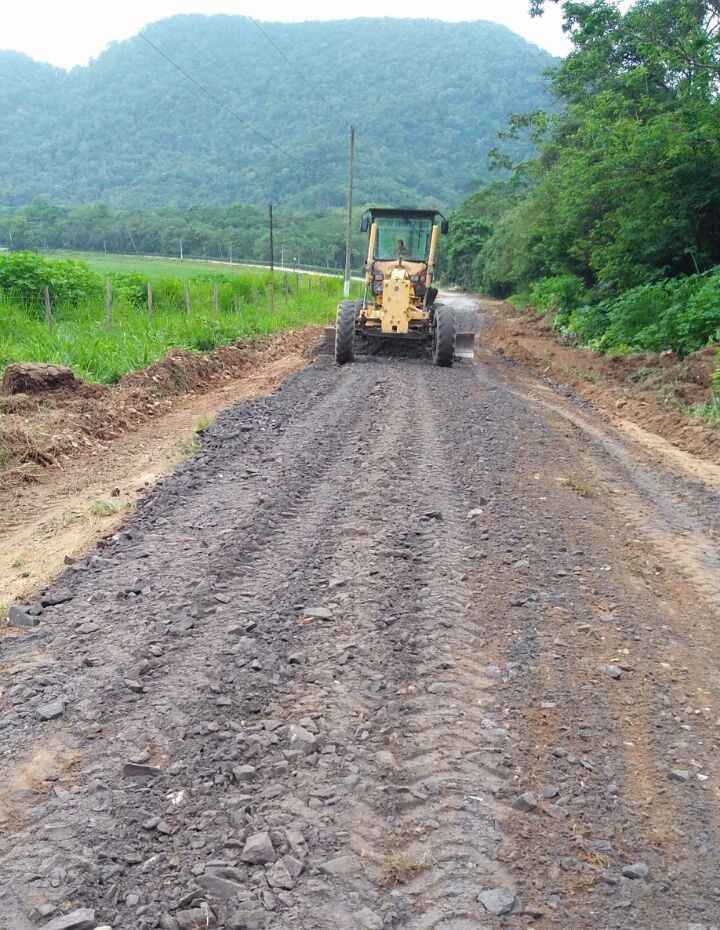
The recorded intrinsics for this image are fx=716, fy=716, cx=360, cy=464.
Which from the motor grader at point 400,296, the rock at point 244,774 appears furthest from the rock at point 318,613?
the motor grader at point 400,296

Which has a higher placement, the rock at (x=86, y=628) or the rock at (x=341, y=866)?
the rock at (x=341, y=866)

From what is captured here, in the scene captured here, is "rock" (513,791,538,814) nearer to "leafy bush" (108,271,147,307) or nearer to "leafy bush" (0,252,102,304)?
"leafy bush" (0,252,102,304)

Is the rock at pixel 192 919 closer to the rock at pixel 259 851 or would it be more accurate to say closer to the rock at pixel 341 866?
the rock at pixel 259 851

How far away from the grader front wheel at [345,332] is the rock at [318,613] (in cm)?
979

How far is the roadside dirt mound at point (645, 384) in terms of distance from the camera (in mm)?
9773

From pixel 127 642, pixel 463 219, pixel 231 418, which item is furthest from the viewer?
pixel 463 219

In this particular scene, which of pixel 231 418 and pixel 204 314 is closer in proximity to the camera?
pixel 231 418

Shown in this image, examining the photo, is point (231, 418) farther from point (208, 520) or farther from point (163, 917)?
point (163, 917)

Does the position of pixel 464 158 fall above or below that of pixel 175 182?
above

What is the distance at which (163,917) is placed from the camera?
2285 millimetres

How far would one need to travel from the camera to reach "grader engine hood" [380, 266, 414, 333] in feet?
44.7

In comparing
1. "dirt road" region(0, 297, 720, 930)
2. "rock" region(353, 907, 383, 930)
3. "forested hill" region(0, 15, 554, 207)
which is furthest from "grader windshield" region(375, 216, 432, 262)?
"forested hill" region(0, 15, 554, 207)

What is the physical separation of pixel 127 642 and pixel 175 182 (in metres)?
124

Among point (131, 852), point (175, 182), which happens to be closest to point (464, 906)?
point (131, 852)
